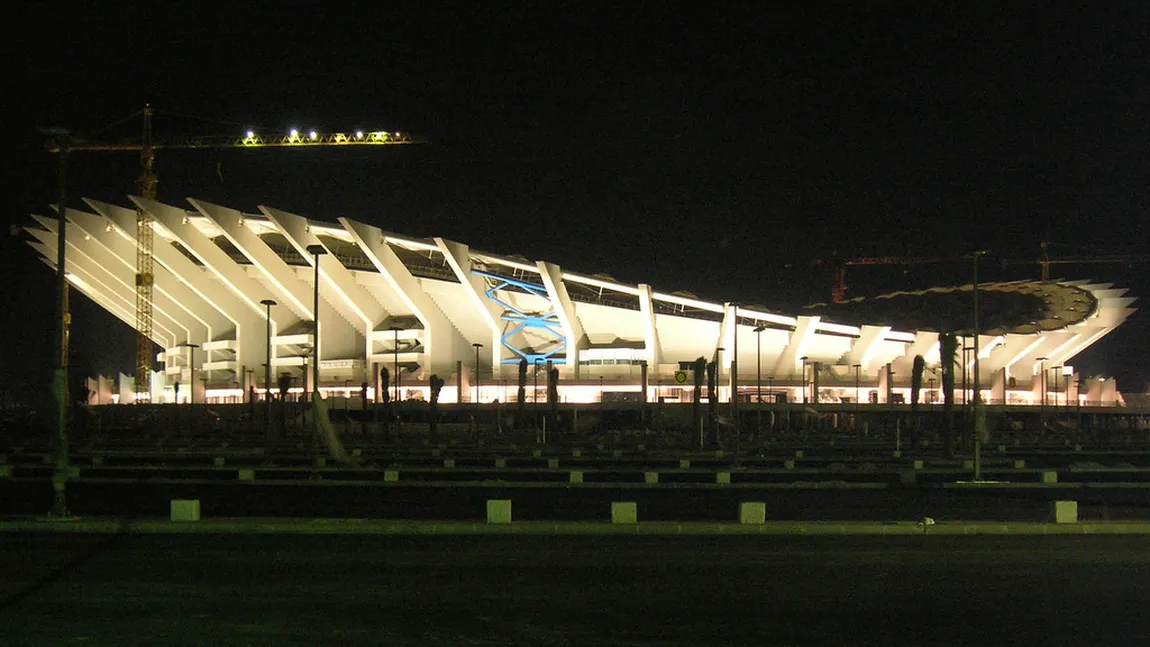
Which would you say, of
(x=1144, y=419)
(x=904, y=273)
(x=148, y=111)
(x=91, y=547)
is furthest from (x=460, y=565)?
(x=904, y=273)

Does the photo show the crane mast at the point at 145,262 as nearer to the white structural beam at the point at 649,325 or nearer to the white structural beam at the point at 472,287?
the white structural beam at the point at 472,287

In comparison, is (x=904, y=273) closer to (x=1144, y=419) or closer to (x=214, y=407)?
(x=1144, y=419)

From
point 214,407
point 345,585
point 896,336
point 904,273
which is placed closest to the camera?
point 345,585

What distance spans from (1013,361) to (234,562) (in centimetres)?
8239

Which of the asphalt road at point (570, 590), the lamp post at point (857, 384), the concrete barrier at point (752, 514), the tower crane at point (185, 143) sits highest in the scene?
the tower crane at point (185, 143)

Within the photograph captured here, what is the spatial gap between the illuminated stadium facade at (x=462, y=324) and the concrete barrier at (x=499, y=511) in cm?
5678

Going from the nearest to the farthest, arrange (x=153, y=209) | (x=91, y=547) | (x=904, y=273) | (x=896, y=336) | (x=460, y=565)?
(x=460, y=565) < (x=91, y=547) < (x=153, y=209) < (x=896, y=336) < (x=904, y=273)

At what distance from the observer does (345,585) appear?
1059 cm

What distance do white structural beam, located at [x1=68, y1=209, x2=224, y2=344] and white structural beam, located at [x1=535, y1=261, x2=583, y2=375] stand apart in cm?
2735

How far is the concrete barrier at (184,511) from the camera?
49.0ft

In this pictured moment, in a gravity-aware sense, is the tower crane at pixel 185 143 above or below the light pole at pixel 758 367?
above

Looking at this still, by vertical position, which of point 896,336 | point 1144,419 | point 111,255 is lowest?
point 1144,419

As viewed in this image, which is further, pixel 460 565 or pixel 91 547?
pixel 91 547

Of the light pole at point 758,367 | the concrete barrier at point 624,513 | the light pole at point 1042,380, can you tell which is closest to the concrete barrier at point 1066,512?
the concrete barrier at point 624,513
